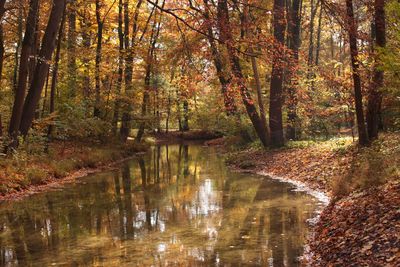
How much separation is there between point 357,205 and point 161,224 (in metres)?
3.60

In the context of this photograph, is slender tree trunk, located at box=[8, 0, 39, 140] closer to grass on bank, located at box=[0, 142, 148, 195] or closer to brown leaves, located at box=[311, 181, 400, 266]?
grass on bank, located at box=[0, 142, 148, 195]

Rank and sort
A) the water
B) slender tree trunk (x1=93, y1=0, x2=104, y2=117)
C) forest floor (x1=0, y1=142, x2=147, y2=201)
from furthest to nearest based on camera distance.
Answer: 1. slender tree trunk (x1=93, y1=0, x2=104, y2=117)
2. forest floor (x1=0, y1=142, x2=147, y2=201)
3. the water

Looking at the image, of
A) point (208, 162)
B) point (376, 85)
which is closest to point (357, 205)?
point (376, 85)

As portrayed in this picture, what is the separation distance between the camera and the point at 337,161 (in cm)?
1294

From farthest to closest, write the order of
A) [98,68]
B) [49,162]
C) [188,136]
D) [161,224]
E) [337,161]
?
[188,136] < [98,68] < [49,162] < [337,161] < [161,224]

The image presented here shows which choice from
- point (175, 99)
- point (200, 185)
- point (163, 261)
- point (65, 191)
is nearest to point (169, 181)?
point (200, 185)

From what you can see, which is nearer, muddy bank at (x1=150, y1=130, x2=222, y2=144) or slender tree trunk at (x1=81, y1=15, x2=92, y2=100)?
slender tree trunk at (x1=81, y1=15, x2=92, y2=100)

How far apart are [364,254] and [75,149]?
16.1 meters

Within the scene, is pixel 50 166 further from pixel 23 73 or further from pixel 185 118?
pixel 185 118

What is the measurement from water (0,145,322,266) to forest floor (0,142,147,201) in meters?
0.77

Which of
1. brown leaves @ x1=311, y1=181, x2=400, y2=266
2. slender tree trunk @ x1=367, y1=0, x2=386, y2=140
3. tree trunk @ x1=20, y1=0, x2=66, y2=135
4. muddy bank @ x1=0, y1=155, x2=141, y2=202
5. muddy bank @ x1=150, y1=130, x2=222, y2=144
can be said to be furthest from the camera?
muddy bank @ x1=150, y1=130, x2=222, y2=144

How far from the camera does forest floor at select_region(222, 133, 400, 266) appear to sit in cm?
533

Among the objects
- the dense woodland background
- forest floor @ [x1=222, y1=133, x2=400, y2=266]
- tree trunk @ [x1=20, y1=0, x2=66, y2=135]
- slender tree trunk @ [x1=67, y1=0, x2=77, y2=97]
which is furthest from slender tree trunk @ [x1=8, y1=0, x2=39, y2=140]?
forest floor @ [x1=222, y1=133, x2=400, y2=266]

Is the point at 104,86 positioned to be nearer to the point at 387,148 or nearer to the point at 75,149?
the point at 75,149
